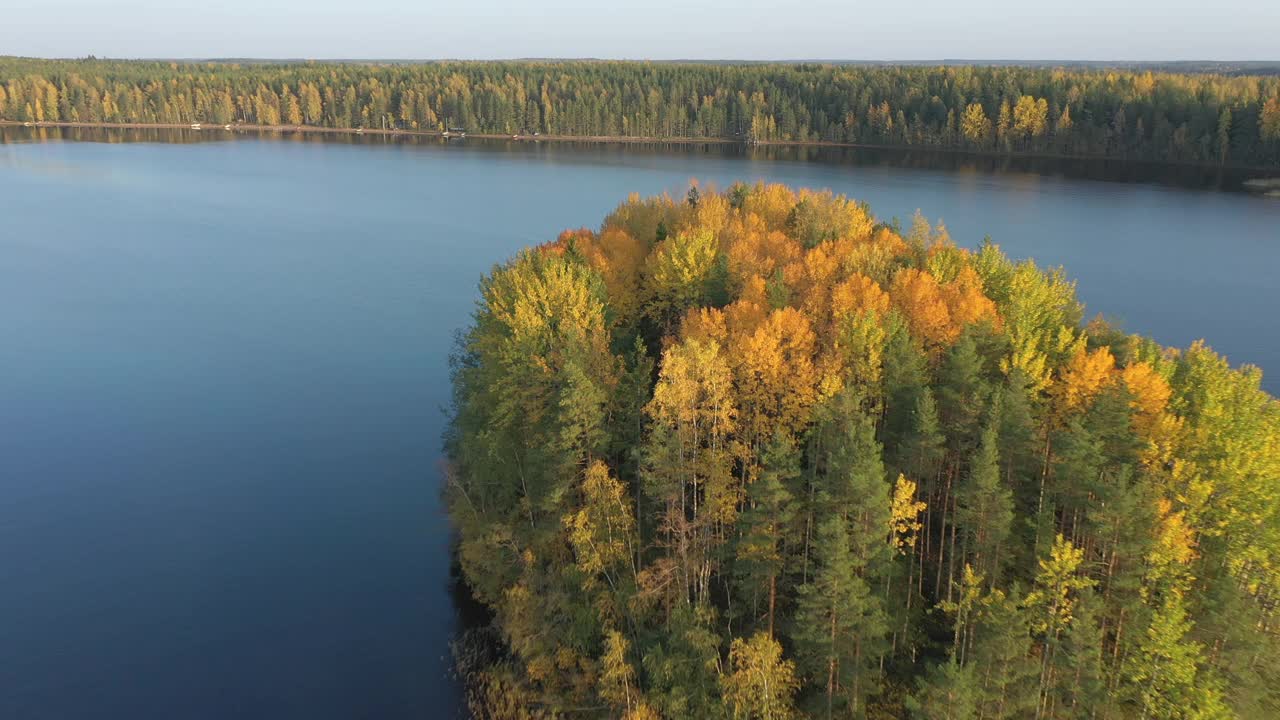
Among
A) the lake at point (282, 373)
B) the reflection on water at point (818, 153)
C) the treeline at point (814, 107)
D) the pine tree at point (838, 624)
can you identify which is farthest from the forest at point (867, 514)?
the treeline at point (814, 107)

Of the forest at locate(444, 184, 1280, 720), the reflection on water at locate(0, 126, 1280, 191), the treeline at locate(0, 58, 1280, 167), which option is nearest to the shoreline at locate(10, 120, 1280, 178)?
the reflection on water at locate(0, 126, 1280, 191)

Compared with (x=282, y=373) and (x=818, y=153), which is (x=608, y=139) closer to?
(x=818, y=153)

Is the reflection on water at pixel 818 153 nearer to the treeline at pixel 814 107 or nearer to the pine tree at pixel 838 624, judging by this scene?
the treeline at pixel 814 107

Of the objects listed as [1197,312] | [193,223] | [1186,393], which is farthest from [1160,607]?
[193,223]

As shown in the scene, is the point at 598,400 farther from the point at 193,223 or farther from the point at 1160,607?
the point at 193,223

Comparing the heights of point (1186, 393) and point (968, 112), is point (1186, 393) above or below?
below

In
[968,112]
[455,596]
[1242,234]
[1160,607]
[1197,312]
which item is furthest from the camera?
[968,112]

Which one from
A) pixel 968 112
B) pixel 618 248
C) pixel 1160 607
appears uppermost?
pixel 968 112
